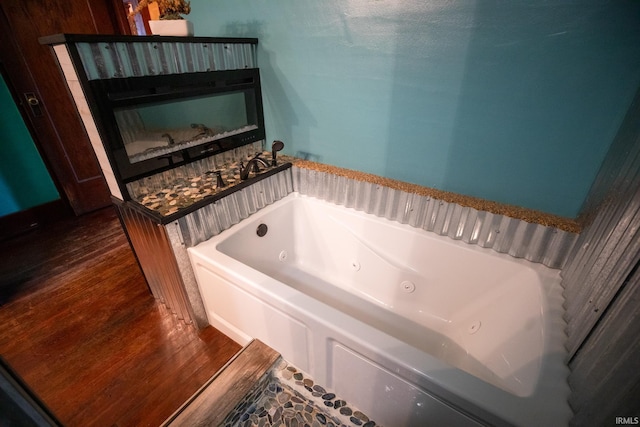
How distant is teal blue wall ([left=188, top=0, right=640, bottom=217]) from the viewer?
97cm

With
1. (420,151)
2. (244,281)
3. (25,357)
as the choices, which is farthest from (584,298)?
(25,357)

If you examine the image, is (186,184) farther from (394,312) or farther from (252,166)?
(394,312)

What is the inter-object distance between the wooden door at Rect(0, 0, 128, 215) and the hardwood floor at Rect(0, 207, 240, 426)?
2.49ft

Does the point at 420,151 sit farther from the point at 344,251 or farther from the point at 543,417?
the point at 543,417

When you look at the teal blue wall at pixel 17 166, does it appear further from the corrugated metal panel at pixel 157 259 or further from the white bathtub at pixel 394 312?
the white bathtub at pixel 394 312

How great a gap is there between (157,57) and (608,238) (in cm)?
186

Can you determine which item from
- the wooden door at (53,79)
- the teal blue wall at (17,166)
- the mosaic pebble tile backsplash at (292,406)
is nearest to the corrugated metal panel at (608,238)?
the mosaic pebble tile backsplash at (292,406)

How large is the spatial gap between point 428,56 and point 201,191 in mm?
1256

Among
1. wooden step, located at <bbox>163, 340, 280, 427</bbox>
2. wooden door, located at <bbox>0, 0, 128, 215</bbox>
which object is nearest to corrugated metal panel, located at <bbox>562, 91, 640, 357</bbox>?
wooden step, located at <bbox>163, 340, 280, 427</bbox>

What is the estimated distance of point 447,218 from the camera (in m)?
1.41

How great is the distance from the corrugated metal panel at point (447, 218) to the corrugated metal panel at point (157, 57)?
0.74 metres

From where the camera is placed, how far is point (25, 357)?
4.56ft

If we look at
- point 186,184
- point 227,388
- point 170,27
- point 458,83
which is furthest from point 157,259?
point 458,83

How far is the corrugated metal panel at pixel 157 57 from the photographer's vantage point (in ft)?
3.63
